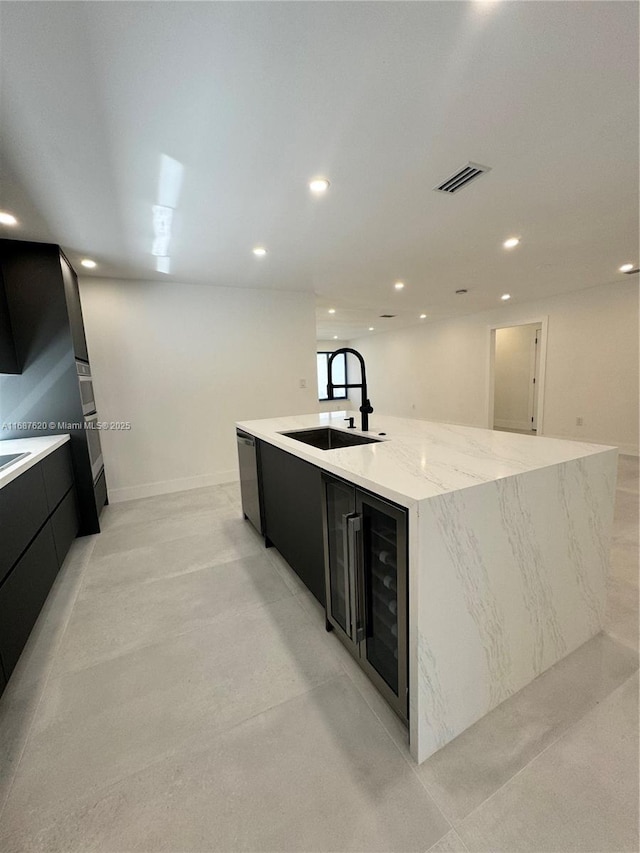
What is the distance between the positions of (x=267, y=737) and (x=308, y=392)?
377 centimetres

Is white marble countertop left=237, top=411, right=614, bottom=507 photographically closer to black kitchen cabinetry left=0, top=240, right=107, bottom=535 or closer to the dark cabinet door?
black kitchen cabinetry left=0, top=240, right=107, bottom=535

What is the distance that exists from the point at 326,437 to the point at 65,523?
1978 millimetres

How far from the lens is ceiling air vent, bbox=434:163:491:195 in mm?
1786

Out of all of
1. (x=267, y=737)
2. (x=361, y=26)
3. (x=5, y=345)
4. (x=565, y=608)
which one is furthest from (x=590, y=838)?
(x=5, y=345)

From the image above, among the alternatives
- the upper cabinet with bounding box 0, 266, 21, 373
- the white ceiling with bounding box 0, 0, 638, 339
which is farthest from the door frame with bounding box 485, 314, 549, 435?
the upper cabinet with bounding box 0, 266, 21, 373

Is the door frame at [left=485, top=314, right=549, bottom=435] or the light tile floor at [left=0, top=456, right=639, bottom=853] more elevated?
the door frame at [left=485, top=314, right=549, bottom=435]

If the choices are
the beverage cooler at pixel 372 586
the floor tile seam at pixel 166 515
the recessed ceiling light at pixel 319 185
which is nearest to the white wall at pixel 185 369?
the floor tile seam at pixel 166 515

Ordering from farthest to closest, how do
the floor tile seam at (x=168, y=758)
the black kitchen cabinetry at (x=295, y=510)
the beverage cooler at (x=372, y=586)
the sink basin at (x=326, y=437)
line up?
the sink basin at (x=326, y=437) < the black kitchen cabinetry at (x=295, y=510) < the beverage cooler at (x=372, y=586) < the floor tile seam at (x=168, y=758)

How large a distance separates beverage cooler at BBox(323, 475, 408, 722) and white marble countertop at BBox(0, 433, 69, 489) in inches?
57.6

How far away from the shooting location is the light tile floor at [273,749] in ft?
3.08

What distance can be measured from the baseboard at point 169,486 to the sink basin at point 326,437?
2.09m

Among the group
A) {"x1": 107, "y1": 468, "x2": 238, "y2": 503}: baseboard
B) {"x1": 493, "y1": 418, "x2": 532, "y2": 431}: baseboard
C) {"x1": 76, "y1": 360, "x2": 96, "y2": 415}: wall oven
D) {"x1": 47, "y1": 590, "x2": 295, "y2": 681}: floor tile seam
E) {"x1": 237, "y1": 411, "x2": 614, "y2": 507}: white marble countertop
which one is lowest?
{"x1": 47, "y1": 590, "x2": 295, "y2": 681}: floor tile seam

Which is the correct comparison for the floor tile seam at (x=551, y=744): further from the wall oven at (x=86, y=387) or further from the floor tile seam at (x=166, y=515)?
the wall oven at (x=86, y=387)

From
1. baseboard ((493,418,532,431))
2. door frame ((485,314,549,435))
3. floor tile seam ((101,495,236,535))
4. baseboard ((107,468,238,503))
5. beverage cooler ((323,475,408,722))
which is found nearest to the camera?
beverage cooler ((323,475,408,722))
